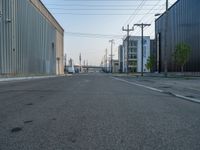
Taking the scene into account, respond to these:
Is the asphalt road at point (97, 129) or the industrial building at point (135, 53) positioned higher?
the industrial building at point (135, 53)

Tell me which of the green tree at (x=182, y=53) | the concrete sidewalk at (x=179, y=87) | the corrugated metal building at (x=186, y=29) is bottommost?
the concrete sidewalk at (x=179, y=87)

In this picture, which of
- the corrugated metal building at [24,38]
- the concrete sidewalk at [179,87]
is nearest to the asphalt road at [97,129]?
the concrete sidewalk at [179,87]

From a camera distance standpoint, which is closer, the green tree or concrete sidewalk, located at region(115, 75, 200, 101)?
concrete sidewalk, located at region(115, 75, 200, 101)

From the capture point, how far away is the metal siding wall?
4388cm

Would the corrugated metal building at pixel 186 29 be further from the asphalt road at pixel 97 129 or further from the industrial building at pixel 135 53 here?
the industrial building at pixel 135 53

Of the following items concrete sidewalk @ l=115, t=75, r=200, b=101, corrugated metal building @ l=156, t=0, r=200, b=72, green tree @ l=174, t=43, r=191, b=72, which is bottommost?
concrete sidewalk @ l=115, t=75, r=200, b=101

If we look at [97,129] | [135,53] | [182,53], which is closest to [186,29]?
[182,53]

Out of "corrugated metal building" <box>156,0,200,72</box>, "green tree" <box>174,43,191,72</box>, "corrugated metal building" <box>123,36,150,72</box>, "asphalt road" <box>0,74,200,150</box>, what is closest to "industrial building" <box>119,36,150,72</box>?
"corrugated metal building" <box>123,36,150,72</box>

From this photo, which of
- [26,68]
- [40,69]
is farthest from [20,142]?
[40,69]

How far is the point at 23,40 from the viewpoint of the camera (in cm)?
5272

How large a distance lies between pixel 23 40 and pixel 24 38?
88cm

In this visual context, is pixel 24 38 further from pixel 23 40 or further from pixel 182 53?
pixel 182 53

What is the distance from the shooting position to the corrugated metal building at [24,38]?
1726 inches

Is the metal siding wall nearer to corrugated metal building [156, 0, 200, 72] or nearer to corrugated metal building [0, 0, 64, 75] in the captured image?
corrugated metal building [0, 0, 64, 75]
